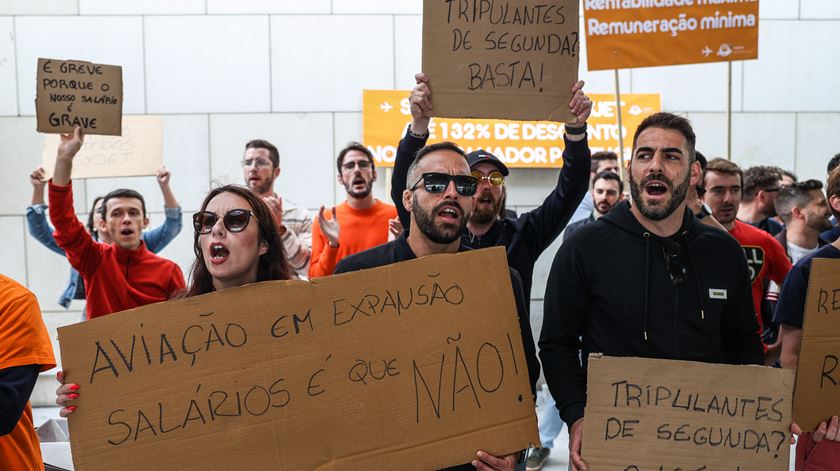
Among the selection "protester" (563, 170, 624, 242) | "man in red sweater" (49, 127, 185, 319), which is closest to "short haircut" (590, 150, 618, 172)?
"protester" (563, 170, 624, 242)

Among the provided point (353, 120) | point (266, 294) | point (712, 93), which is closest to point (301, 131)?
point (353, 120)

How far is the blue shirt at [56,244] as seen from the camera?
18.0ft

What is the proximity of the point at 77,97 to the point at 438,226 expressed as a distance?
98.7 inches

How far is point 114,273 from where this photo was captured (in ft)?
15.1

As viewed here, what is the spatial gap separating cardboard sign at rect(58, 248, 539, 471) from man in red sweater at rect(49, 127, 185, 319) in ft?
7.22

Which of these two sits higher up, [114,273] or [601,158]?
[601,158]

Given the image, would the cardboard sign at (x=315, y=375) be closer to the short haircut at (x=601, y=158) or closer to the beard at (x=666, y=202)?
the beard at (x=666, y=202)

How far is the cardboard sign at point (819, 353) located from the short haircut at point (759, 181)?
12.2 ft

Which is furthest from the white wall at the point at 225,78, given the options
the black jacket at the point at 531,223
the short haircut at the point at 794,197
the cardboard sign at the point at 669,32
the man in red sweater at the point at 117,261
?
the black jacket at the point at 531,223

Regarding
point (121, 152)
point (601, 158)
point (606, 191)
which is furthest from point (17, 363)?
point (601, 158)

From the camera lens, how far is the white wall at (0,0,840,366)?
7.52 m

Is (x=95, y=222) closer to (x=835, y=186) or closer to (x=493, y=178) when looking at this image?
(x=493, y=178)

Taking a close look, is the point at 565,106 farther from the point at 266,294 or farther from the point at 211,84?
the point at 211,84

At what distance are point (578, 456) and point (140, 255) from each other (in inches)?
124
